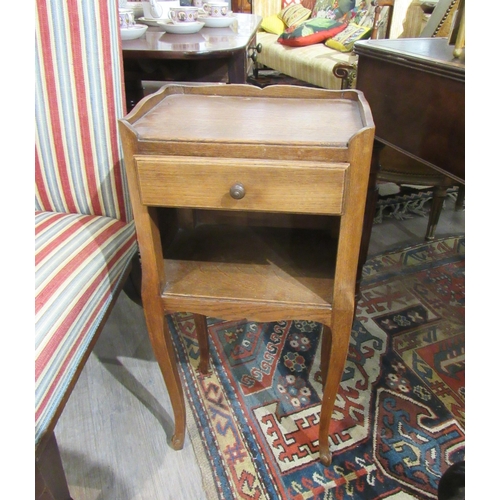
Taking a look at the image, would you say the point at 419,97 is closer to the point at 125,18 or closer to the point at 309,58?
the point at 125,18

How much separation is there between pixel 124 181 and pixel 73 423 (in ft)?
2.05

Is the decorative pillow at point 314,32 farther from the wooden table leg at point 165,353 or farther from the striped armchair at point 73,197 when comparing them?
the wooden table leg at point 165,353

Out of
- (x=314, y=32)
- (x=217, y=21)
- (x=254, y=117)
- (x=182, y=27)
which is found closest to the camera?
(x=254, y=117)

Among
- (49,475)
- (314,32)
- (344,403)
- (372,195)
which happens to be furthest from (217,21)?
(314,32)

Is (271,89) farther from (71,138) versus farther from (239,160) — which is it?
(71,138)

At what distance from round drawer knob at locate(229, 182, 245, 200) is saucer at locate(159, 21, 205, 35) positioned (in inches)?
42.8

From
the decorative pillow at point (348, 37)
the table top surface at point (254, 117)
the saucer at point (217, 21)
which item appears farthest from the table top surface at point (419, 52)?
the decorative pillow at point (348, 37)

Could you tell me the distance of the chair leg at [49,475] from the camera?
0.65m

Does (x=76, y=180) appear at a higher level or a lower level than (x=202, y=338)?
higher

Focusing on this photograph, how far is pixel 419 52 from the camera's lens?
0.86 meters

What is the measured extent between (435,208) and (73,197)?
4.49ft

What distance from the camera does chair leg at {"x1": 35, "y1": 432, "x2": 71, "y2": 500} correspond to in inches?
25.8

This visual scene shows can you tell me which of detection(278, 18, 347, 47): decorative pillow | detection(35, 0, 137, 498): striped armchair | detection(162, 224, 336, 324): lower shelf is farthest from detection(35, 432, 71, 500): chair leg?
detection(278, 18, 347, 47): decorative pillow
